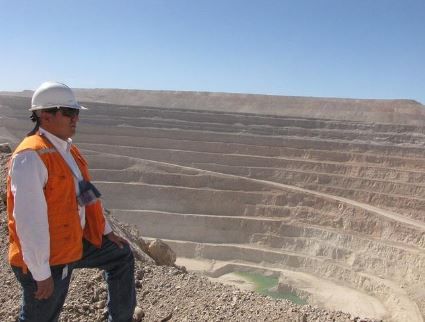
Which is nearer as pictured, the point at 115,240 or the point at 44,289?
the point at 44,289

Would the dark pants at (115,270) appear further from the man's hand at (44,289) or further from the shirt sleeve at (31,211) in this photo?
the shirt sleeve at (31,211)

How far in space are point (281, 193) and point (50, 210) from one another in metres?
27.2

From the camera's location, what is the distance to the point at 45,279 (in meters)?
2.64

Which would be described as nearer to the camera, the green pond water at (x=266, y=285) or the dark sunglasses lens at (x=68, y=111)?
the dark sunglasses lens at (x=68, y=111)

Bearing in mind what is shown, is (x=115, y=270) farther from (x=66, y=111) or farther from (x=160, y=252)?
(x=160, y=252)

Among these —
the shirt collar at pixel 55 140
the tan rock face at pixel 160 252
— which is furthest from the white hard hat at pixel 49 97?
the tan rock face at pixel 160 252

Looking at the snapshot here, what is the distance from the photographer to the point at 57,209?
107 inches

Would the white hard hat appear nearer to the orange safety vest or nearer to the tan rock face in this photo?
the orange safety vest

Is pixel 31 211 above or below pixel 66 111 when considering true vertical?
below

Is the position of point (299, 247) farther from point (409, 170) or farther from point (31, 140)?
point (31, 140)

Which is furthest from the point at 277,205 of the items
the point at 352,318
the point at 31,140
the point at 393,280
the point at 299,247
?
the point at 31,140

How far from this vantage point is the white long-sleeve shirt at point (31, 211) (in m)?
2.55

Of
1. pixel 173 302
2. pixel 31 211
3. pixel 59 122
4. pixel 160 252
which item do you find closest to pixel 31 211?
pixel 31 211

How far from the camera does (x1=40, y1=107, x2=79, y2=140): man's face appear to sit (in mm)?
2889
